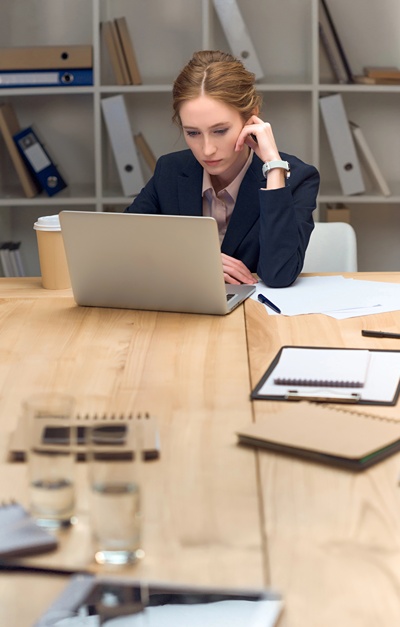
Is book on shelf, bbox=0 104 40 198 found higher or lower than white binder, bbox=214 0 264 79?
lower

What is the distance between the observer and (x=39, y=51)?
358cm

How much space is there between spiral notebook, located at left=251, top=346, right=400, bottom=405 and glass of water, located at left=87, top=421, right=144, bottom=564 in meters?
0.48

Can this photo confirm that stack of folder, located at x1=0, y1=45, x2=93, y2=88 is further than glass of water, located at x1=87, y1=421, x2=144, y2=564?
Yes

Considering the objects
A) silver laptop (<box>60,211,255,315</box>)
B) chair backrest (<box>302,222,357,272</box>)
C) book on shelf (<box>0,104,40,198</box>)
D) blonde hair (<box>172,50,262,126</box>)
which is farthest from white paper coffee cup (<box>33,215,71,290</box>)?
book on shelf (<box>0,104,40,198</box>)

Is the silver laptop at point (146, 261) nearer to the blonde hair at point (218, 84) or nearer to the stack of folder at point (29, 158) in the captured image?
the blonde hair at point (218, 84)

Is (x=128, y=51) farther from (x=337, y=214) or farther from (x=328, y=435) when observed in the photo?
(x=328, y=435)

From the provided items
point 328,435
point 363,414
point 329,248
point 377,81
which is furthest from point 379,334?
point 377,81

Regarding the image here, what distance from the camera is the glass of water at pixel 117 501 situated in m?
0.79

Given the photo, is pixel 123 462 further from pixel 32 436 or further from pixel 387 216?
pixel 387 216

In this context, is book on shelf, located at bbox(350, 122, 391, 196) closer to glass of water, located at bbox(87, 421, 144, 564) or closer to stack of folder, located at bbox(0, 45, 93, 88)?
stack of folder, located at bbox(0, 45, 93, 88)

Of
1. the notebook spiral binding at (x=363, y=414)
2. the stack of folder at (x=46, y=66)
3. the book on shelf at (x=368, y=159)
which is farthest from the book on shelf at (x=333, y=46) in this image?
the notebook spiral binding at (x=363, y=414)

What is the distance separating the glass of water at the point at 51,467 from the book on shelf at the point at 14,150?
9.66 feet

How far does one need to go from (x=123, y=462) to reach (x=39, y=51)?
3.07 metres

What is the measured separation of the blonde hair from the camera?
7.21 ft
